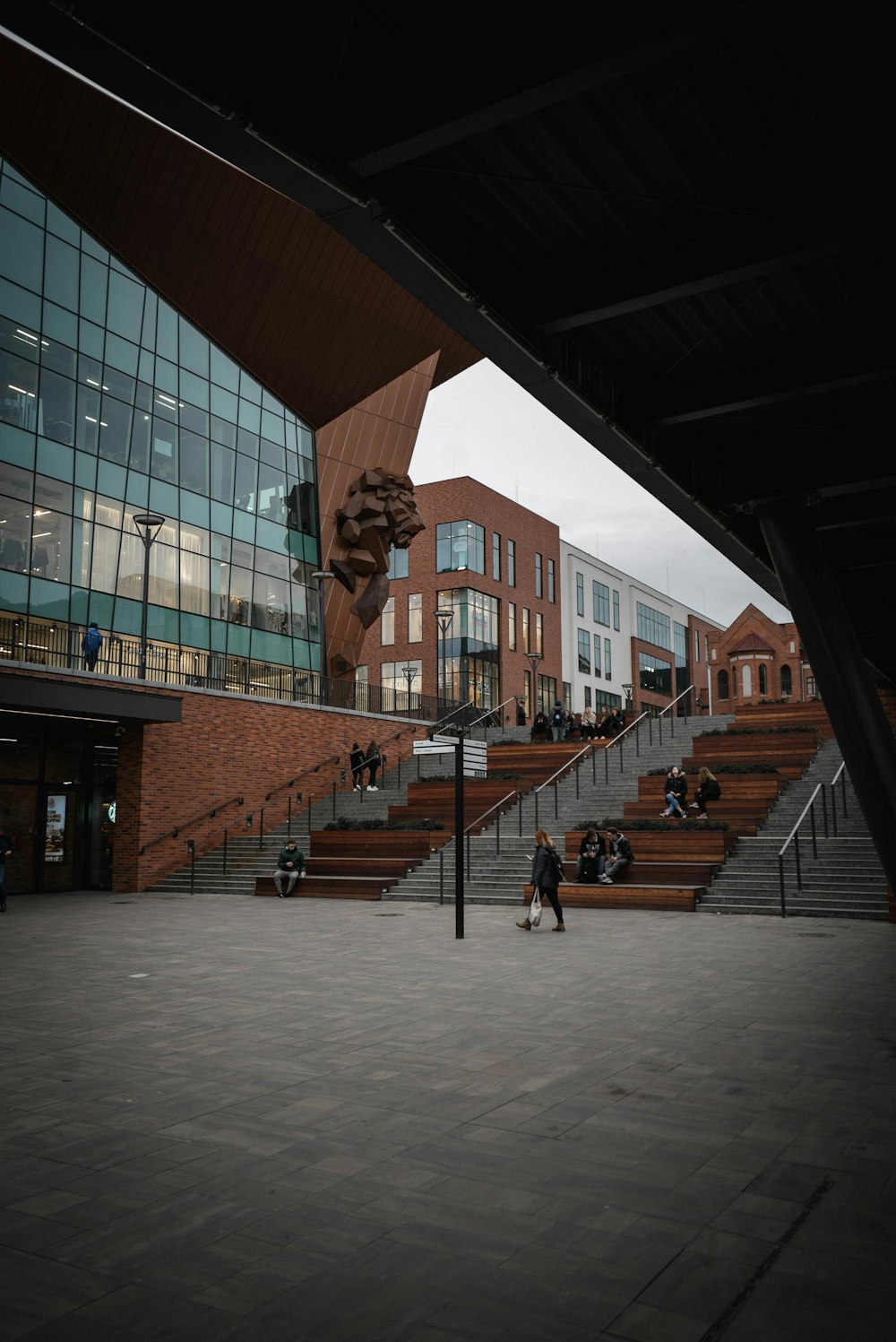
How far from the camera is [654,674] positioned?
286 feet

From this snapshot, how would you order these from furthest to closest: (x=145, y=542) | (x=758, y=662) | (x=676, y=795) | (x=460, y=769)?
(x=758, y=662) → (x=145, y=542) → (x=676, y=795) → (x=460, y=769)

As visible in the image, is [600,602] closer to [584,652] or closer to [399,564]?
[584,652]

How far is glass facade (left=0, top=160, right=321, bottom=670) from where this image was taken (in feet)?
84.3

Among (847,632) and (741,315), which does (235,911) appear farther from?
(741,315)

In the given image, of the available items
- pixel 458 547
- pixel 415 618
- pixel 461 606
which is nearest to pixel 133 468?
pixel 461 606

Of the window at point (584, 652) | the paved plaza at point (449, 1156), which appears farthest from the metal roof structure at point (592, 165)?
the window at point (584, 652)

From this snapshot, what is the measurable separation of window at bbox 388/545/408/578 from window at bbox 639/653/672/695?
97.9 feet

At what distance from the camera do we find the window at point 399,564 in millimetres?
60812

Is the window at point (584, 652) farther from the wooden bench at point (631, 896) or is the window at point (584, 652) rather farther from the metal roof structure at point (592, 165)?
the metal roof structure at point (592, 165)

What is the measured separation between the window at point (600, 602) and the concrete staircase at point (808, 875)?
53493mm

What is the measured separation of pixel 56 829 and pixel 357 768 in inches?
364

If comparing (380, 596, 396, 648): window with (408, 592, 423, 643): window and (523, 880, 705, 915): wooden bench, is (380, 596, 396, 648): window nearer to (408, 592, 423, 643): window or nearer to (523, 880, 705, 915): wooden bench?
(408, 592, 423, 643): window

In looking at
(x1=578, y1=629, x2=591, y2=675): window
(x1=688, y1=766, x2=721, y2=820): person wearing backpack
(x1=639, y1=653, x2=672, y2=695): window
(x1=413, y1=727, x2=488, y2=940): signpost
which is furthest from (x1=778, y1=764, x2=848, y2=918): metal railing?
(x1=639, y1=653, x2=672, y2=695): window

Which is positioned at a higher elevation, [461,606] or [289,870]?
[461,606]
